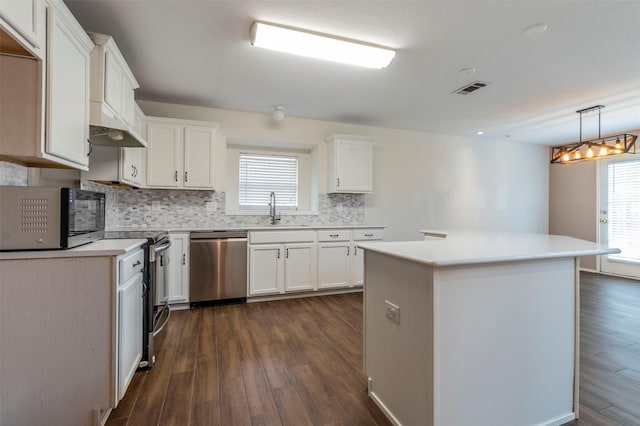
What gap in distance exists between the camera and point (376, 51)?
2.36 metres

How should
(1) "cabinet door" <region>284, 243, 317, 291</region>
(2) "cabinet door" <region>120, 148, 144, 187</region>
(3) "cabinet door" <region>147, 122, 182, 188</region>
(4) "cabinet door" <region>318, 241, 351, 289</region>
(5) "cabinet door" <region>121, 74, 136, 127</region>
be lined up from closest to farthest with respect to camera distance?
(5) "cabinet door" <region>121, 74, 136, 127</region> → (2) "cabinet door" <region>120, 148, 144, 187</region> → (3) "cabinet door" <region>147, 122, 182, 188</region> → (1) "cabinet door" <region>284, 243, 317, 291</region> → (4) "cabinet door" <region>318, 241, 351, 289</region>

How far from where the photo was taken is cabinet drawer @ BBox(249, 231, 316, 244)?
360 cm

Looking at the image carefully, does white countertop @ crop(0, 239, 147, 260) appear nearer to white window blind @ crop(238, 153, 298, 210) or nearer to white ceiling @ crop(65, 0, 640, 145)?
white ceiling @ crop(65, 0, 640, 145)

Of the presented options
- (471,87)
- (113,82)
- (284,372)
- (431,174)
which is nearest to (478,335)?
(284,372)

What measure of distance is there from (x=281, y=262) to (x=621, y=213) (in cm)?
589

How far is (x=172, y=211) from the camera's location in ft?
12.1

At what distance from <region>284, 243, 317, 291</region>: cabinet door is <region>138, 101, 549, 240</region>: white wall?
108 centimetres

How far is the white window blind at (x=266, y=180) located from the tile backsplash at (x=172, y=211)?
312 mm

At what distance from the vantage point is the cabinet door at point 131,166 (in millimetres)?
2724

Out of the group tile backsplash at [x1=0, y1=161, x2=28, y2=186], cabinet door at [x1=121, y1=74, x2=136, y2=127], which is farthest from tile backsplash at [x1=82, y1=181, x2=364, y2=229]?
tile backsplash at [x1=0, y1=161, x2=28, y2=186]

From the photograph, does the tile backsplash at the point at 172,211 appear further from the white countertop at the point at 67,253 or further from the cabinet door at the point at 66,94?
the white countertop at the point at 67,253

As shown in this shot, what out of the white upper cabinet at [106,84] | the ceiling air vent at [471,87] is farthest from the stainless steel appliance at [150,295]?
the ceiling air vent at [471,87]

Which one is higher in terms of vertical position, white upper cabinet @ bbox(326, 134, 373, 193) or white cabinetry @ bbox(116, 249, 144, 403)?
white upper cabinet @ bbox(326, 134, 373, 193)

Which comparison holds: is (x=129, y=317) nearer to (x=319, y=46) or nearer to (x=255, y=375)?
(x=255, y=375)
